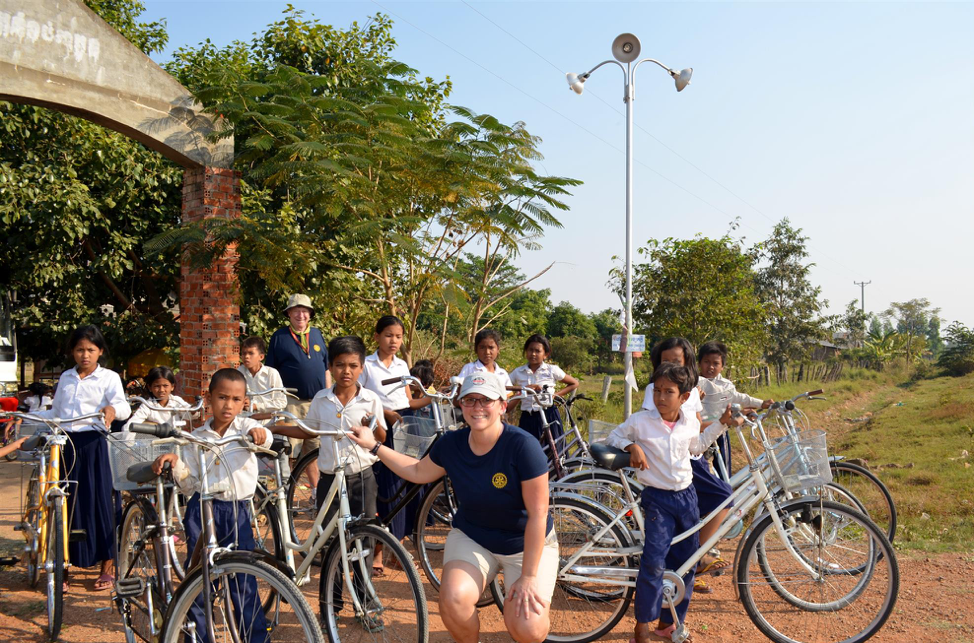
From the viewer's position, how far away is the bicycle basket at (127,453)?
3.39m

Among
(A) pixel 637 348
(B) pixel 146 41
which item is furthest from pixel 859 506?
(B) pixel 146 41

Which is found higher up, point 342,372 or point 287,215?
point 287,215

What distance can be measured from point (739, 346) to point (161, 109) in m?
9.99

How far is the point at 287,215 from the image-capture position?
9.91 m

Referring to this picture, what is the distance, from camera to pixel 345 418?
3760 millimetres

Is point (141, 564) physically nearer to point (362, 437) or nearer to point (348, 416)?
point (348, 416)

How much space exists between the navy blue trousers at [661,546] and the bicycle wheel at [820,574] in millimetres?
304

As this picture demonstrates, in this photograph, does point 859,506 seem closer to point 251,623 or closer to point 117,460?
point 251,623

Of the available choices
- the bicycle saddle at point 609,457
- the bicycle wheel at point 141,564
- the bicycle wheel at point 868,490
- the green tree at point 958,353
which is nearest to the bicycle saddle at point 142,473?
the bicycle wheel at point 141,564

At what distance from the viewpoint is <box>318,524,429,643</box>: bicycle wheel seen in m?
3.00

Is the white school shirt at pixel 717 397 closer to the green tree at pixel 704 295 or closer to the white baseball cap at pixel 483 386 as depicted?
the white baseball cap at pixel 483 386

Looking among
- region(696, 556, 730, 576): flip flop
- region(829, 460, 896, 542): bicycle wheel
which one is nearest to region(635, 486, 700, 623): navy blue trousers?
region(696, 556, 730, 576): flip flop

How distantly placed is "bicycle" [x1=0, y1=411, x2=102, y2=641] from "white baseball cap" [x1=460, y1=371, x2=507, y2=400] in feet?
6.41

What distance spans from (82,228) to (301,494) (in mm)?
6805
